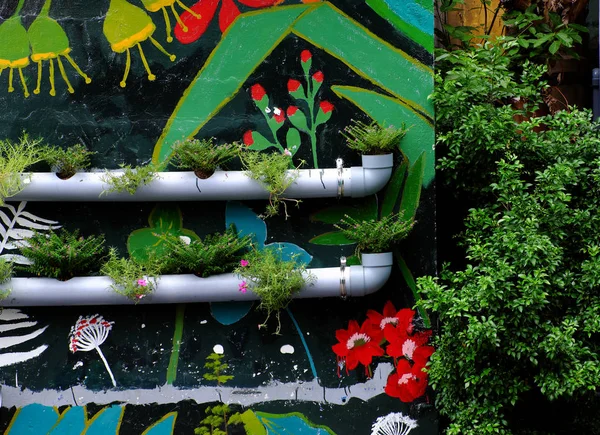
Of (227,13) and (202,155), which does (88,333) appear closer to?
(202,155)

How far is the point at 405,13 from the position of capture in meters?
6.29

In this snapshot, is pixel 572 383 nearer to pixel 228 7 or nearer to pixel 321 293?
pixel 321 293

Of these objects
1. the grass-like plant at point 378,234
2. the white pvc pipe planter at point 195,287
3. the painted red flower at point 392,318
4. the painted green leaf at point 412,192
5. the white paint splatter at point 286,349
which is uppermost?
the painted green leaf at point 412,192

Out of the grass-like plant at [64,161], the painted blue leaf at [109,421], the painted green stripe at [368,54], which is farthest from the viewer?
the painted blue leaf at [109,421]

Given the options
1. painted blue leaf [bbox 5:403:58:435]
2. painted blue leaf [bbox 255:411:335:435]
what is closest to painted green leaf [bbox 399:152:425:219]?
painted blue leaf [bbox 255:411:335:435]

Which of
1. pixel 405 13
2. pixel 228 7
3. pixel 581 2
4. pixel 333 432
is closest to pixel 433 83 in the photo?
pixel 405 13

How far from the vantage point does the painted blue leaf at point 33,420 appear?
6430 millimetres

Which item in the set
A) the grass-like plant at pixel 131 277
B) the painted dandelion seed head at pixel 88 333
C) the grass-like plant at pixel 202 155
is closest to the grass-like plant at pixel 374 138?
the grass-like plant at pixel 202 155

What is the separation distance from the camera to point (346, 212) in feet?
21.0

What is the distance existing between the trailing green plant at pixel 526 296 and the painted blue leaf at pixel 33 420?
9.86 feet

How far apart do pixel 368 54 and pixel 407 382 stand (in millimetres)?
2567

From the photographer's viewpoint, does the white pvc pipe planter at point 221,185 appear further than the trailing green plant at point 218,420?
No

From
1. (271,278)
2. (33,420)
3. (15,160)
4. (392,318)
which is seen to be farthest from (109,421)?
(392,318)

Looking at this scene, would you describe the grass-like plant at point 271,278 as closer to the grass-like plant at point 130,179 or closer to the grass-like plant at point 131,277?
the grass-like plant at point 131,277
